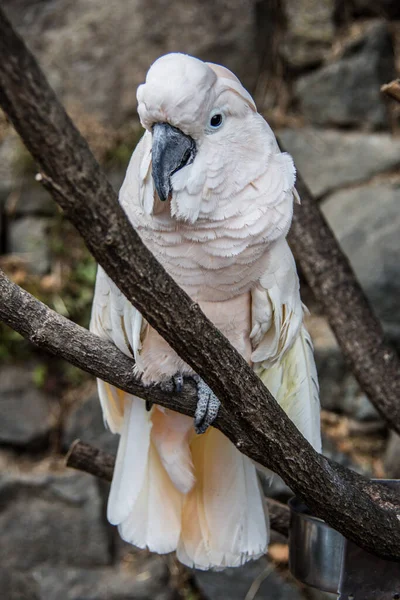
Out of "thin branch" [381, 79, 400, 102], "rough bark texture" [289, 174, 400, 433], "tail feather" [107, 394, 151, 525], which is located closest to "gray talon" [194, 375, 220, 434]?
"tail feather" [107, 394, 151, 525]

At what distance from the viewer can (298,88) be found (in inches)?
117

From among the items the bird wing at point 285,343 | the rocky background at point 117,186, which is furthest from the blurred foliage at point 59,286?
the bird wing at point 285,343

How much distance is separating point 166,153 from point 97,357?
38cm

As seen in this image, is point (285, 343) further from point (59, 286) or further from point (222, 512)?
point (59, 286)

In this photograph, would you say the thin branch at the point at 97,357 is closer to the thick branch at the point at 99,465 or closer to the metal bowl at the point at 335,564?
the metal bowl at the point at 335,564

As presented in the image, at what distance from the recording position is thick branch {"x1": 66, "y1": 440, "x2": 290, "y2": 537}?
5.57 feet

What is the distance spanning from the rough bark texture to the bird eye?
0.60 metres

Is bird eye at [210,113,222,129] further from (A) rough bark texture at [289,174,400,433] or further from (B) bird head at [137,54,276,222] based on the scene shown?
(A) rough bark texture at [289,174,400,433]

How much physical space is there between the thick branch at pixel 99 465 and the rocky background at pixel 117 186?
762 millimetres

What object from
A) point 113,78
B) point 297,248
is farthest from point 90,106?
point 297,248

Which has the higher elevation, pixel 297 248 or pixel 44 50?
pixel 44 50

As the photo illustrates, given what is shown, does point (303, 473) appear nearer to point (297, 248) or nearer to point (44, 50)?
point (297, 248)

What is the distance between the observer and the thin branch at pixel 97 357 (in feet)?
3.92

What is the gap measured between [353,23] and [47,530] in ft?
7.75
